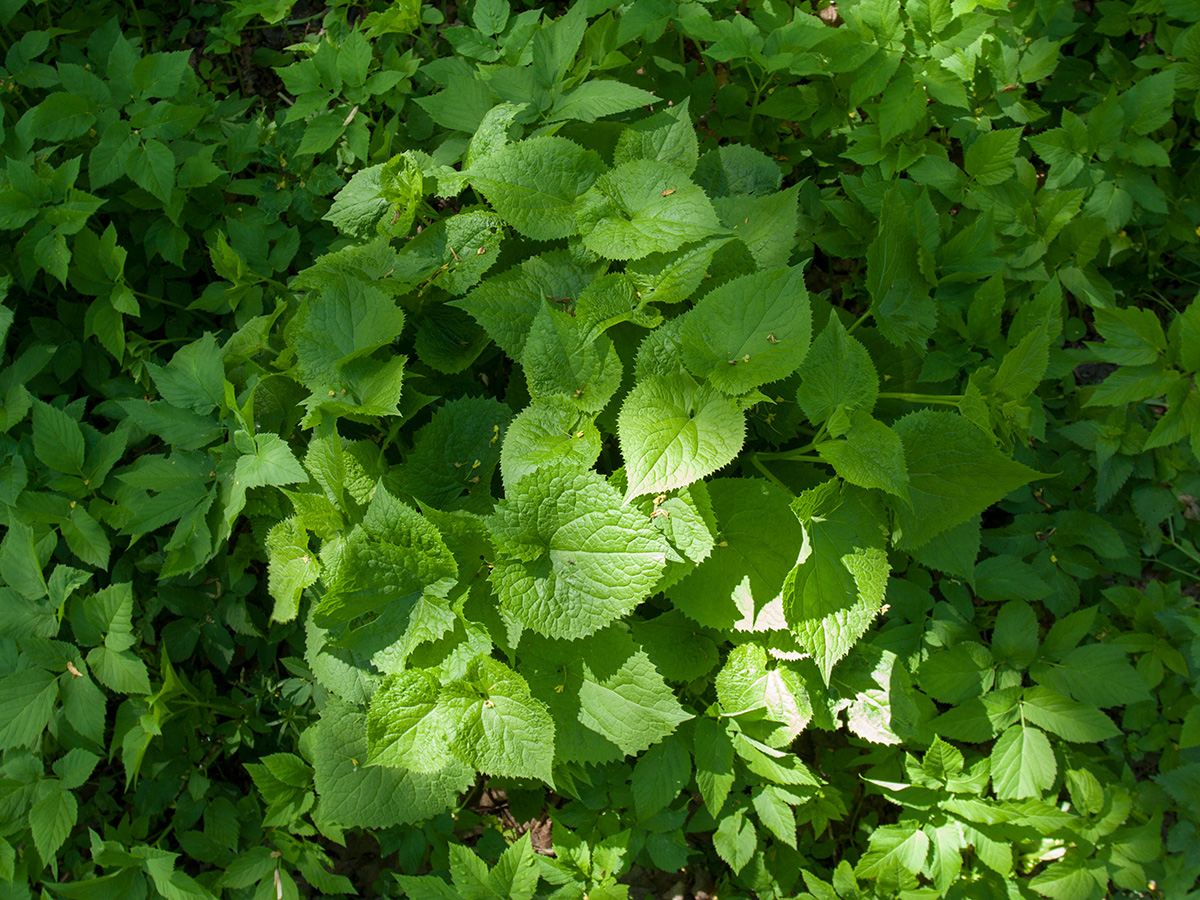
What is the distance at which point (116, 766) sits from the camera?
2.22 meters

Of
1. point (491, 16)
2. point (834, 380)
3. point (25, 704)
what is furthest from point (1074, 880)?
point (491, 16)

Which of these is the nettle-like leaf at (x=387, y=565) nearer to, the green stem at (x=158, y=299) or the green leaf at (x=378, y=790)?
the green leaf at (x=378, y=790)

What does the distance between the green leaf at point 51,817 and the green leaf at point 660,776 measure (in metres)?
1.33

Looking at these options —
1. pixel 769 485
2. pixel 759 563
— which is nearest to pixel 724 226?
pixel 769 485

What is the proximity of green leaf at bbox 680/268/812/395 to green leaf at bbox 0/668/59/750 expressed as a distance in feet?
5.59

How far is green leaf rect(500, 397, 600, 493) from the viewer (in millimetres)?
1453

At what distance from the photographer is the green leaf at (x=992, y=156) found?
2016 mm

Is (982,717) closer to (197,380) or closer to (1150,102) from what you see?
(1150,102)

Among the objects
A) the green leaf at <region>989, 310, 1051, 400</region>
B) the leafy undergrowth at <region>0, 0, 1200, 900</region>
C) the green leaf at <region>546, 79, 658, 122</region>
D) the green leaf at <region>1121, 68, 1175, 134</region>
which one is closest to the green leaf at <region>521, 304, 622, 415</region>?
the leafy undergrowth at <region>0, 0, 1200, 900</region>

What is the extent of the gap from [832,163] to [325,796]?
2.16m

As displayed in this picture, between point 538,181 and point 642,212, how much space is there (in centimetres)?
25

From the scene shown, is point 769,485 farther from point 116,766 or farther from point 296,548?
point 116,766

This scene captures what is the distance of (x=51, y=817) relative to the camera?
1.81 metres

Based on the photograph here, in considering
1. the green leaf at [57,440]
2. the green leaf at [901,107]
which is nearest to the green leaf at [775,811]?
the green leaf at [901,107]
